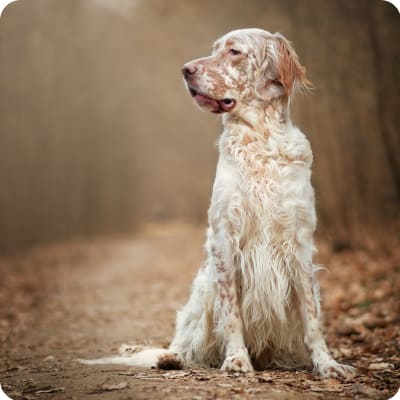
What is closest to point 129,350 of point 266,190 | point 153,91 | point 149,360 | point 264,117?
point 149,360

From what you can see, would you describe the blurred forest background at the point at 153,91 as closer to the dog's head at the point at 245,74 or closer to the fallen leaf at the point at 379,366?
the dog's head at the point at 245,74

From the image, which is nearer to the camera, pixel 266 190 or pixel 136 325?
pixel 266 190

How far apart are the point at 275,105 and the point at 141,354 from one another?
1.47 m

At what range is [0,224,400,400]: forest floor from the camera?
99.2 inches

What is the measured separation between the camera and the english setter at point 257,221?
2.74m

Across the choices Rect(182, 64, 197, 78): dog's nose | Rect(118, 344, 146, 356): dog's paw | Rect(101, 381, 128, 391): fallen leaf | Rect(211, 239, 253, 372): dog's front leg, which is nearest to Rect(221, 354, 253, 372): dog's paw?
Rect(211, 239, 253, 372): dog's front leg

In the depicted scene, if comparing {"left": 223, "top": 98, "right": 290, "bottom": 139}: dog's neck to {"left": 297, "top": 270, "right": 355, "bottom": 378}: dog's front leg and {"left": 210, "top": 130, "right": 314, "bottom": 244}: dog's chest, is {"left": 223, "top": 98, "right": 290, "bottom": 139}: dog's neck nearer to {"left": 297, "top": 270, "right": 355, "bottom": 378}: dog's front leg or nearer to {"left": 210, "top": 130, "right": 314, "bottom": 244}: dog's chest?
{"left": 210, "top": 130, "right": 314, "bottom": 244}: dog's chest

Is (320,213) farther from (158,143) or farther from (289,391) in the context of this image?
(158,143)

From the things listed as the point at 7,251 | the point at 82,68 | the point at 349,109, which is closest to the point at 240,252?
the point at 349,109

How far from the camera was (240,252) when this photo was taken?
2.79m

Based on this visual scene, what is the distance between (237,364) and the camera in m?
2.72

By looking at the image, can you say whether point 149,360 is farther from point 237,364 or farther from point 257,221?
point 257,221

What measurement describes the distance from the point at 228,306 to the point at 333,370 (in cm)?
57

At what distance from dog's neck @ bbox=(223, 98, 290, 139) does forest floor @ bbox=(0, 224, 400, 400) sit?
1.16 metres
